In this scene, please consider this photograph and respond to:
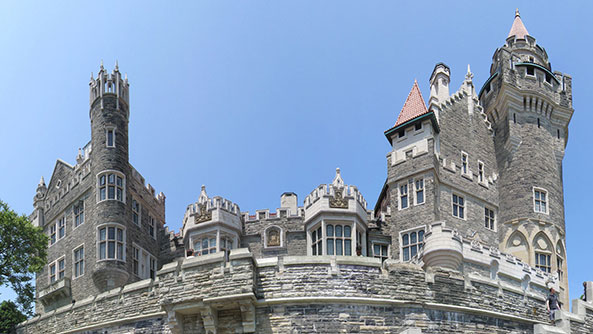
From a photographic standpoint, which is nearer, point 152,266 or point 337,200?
point 337,200

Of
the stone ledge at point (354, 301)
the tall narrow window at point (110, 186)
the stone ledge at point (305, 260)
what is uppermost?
the tall narrow window at point (110, 186)

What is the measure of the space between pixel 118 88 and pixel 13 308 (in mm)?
13181

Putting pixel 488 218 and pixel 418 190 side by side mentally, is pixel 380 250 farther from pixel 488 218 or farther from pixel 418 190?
pixel 488 218

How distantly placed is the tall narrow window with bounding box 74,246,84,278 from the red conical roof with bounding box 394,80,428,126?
18.9 m

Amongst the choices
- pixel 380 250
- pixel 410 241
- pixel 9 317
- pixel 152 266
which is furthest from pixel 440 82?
pixel 9 317

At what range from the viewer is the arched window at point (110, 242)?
145ft

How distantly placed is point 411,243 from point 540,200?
959 cm

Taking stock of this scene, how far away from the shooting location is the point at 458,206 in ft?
155

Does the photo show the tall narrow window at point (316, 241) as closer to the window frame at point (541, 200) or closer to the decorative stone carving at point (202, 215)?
the decorative stone carving at point (202, 215)

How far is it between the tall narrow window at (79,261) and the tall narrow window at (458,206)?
66.6 feet

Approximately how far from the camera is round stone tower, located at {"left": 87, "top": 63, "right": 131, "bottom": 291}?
144ft

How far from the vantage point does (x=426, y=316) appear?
Result: 104 feet

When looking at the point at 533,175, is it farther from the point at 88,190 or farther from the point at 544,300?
the point at 88,190

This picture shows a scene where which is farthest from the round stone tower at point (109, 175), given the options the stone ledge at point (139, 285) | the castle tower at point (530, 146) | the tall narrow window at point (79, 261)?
the castle tower at point (530, 146)
